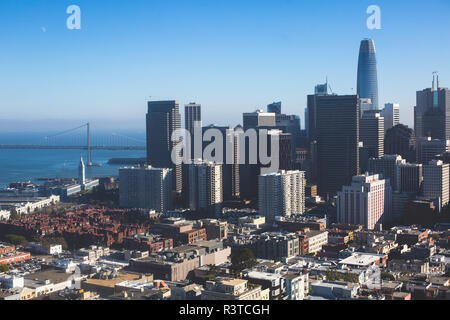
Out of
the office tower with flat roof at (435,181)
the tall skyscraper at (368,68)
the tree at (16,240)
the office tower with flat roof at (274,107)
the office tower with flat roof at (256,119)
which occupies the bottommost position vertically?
the tree at (16,240)

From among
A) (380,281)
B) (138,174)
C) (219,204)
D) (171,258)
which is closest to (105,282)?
(171,258)

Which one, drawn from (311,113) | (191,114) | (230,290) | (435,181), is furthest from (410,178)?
(191,114)

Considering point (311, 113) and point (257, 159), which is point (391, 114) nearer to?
point (311, 113)

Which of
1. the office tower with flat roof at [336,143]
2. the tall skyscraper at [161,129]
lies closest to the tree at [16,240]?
the tall skyscraper at [161,129]

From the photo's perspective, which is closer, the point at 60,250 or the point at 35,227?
the point at 60,250

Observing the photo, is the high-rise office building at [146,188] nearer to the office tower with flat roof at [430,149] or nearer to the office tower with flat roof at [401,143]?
the office tower with flat roof at [401,143]

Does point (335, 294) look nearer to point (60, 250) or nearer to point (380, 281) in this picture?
point (380, 281)

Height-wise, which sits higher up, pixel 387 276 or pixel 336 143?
pixel 336 143
